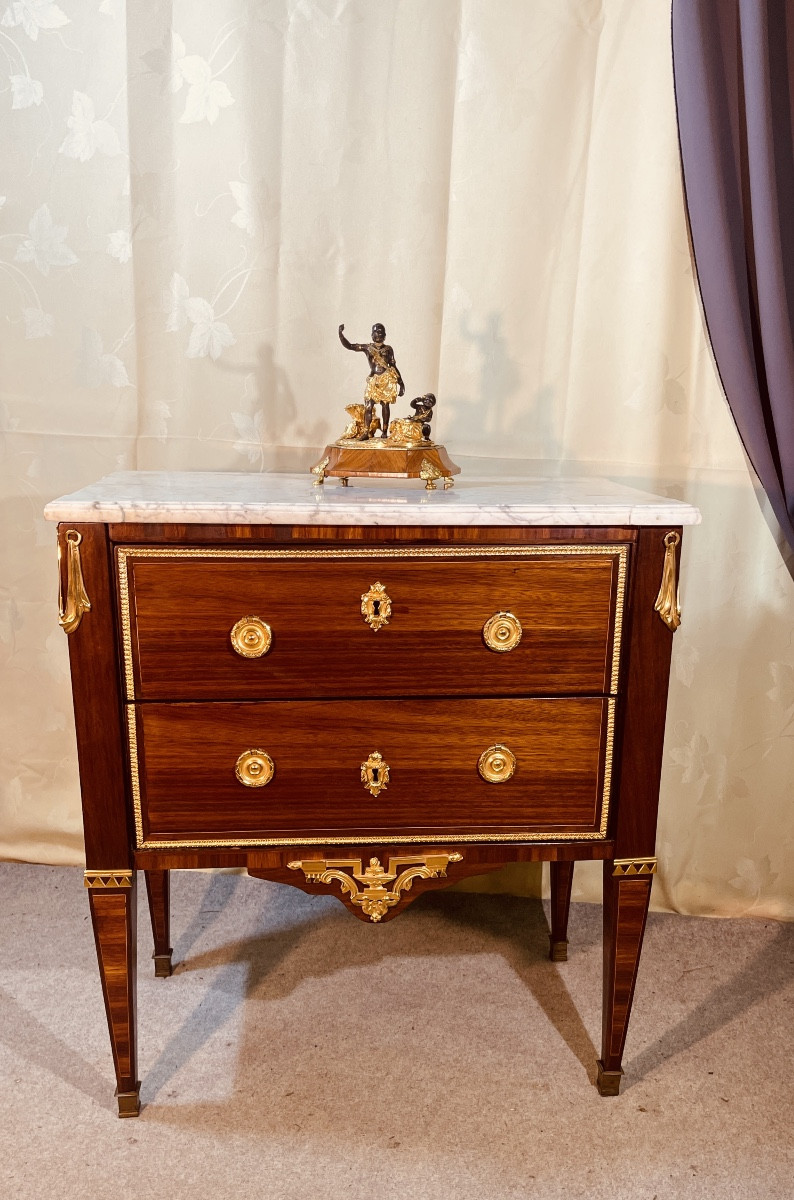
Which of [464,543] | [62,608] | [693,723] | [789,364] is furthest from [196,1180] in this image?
[789,364]

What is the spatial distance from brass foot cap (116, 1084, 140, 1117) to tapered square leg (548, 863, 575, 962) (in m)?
0.86

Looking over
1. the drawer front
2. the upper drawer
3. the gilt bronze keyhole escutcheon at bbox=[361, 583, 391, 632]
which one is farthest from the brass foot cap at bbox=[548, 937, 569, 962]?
the gilt bronze keyhole escutcheon at bbox=[361, 583, 391, 632]

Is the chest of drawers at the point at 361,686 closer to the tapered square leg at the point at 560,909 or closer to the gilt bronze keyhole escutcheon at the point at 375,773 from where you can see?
the gilt bronze keyhole escutcheon at the point at 375,773

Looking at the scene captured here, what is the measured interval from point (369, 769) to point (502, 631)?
0.29 metres

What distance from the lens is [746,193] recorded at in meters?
1.72

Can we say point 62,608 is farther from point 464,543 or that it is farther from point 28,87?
point 28,87

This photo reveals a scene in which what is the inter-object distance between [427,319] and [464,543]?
765mm

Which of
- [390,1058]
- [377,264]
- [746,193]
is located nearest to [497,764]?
[390,1058]

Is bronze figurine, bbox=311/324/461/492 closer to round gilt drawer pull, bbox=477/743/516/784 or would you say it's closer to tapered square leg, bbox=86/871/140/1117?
round gilt drawer pull, bbox=477/743/516/784

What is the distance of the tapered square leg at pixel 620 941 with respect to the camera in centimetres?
146

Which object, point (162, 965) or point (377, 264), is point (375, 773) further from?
point (377, 264)

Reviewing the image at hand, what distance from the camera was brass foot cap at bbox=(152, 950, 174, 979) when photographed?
1.81 metres

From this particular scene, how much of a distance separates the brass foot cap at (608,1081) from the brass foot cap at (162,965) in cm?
85

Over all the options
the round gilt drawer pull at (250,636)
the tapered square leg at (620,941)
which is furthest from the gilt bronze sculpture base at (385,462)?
the tapered square leg at (620,941)
